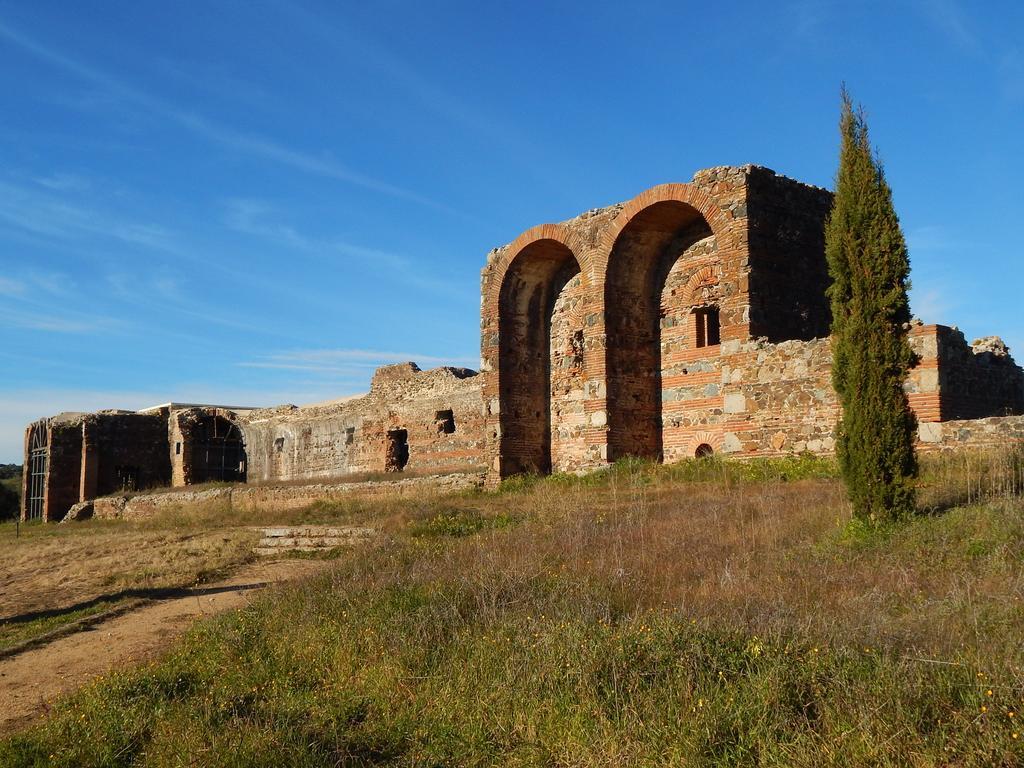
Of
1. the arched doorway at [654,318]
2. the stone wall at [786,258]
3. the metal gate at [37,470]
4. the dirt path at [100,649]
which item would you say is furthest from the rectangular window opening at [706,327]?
the metal gate at [37,470]

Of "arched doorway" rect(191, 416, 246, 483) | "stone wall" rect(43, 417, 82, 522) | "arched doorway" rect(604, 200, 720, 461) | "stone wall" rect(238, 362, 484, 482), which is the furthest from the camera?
"arched doorway" rect(191, 416, 246, 483)

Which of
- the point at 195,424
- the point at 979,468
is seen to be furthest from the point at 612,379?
the point at 195,424

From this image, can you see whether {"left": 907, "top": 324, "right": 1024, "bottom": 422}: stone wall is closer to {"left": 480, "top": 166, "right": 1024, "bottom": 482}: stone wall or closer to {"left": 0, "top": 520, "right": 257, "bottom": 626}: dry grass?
{"left": 480, "top": 166, "right": 1024, "bottom": 482}: stone wall

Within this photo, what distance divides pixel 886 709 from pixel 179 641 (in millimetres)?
6232

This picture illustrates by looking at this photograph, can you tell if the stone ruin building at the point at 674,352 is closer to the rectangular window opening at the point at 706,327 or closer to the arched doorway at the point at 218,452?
the rectangular window opening at the point at 706,327

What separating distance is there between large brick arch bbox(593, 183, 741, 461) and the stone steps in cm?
583

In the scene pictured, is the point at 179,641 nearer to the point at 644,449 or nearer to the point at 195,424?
the point at 644,449

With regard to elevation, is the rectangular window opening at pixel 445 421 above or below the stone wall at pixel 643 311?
below

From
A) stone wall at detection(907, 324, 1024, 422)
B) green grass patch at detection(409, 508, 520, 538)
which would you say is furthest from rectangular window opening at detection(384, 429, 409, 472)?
stone wall at detection(907, 324, 1024, 422)

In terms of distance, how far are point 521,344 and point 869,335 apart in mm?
11458

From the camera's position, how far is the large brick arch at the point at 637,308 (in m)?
17.2

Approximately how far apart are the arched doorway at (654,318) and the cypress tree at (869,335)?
272 inches

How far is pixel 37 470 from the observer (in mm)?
31297

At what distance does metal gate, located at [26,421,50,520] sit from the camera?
30.5 metres
